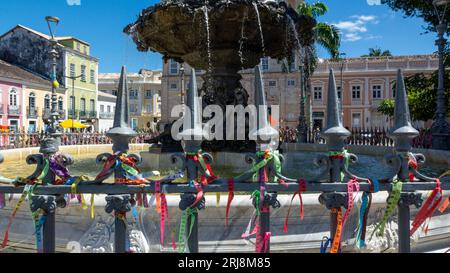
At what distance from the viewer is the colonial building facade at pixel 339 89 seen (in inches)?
1930

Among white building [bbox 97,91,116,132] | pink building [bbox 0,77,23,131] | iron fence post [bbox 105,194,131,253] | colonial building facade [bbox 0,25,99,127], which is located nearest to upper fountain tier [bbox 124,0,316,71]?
iron fence post [bbox 105,194,131,253]

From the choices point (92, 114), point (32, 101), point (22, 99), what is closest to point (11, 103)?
point (22, 99)

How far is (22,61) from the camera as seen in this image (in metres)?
47.9

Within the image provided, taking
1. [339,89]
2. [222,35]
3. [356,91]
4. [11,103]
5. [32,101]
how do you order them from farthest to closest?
[356,91], [339,89], [32,101], [11,103], [222,35]

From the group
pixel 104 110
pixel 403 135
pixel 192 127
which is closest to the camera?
pixel 192 127

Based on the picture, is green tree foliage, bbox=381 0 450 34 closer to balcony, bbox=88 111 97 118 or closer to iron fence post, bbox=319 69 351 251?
iron fence post, bbox=319 69 351 251

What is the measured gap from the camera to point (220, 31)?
24.5 feet

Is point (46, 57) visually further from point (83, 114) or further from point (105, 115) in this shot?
point (105, 115)

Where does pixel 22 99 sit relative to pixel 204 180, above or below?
above

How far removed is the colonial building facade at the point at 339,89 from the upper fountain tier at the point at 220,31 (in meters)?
40.2

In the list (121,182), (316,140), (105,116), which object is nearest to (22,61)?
(105,116)

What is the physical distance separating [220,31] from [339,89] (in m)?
46.0
